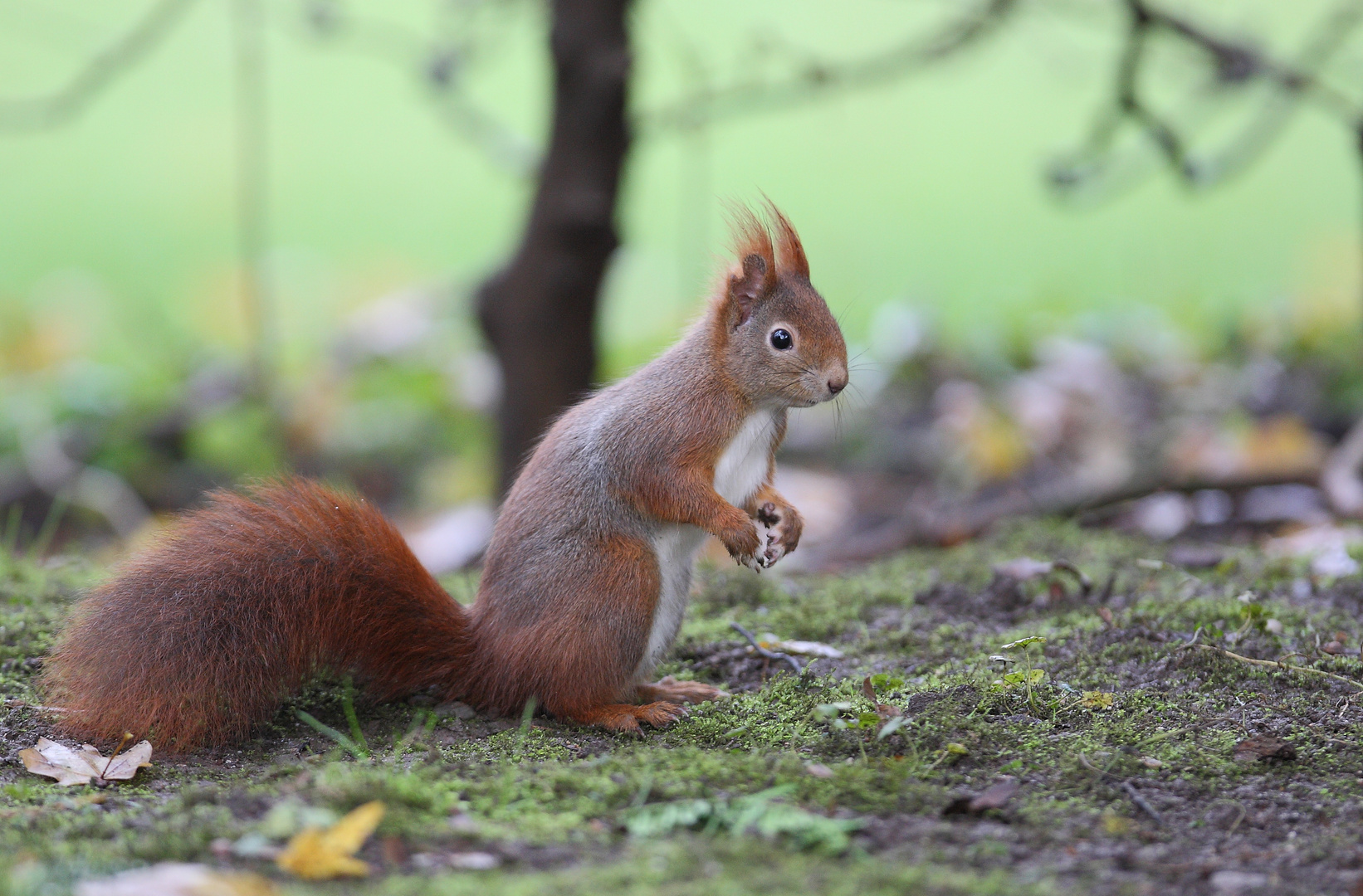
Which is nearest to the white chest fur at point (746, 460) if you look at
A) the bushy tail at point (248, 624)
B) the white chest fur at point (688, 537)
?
the white chest fur at point (688, 537)

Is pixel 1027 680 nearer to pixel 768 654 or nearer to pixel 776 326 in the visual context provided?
pixel 768 654

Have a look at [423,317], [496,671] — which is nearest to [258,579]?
[496,671]

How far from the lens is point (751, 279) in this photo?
2.53 m

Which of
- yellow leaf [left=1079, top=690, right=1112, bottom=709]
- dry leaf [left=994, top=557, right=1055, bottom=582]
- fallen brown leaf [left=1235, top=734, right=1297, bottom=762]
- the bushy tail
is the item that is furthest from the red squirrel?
fallen brown leaf [left=1235, top=734, right=1297, bottom=762]

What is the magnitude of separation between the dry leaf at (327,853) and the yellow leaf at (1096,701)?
1.26m

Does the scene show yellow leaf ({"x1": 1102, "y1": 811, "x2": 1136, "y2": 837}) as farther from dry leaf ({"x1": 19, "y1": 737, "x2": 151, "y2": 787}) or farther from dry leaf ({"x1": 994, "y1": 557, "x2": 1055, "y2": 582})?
dry leaf ({"x1": 19, "y1": 737, "x2": 151, "y2": 787})

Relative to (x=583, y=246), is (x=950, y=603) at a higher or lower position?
lower

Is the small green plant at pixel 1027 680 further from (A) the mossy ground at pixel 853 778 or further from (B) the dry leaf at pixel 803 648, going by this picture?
(B) the dry leaf at pixel 803 648

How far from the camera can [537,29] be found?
15.6 feet

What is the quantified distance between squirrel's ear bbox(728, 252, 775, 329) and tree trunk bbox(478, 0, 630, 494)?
4.68ft

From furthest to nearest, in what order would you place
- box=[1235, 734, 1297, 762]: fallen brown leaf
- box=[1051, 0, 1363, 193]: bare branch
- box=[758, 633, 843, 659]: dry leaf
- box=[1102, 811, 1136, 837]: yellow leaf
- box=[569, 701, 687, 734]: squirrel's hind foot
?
box=[1051, 0, 1363, 193]: bare branch
box=[758, 633, 843, 659]: dry leaf
box=[569, 701, 687, 734]: squirrel's hind foot
box=[1235, 734, 1297, 762]: fallen brown leaf
box=[1102, 811, 1136, 837]: yellow leaf

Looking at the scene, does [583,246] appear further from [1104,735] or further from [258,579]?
[1104,735]

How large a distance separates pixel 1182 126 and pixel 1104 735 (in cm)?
263

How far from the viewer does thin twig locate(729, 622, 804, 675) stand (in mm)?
2602
